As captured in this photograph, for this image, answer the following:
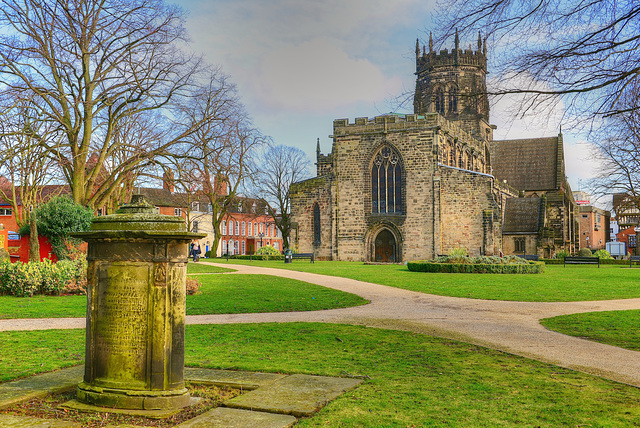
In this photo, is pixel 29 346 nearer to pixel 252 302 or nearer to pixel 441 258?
pixel 252 302

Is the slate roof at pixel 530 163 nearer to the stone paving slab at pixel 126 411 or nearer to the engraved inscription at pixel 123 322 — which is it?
the engraved inscription at pixel 123 322

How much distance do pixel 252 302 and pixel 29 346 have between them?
711cm

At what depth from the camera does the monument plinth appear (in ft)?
18.4

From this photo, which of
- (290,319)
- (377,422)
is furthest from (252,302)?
(377,422)

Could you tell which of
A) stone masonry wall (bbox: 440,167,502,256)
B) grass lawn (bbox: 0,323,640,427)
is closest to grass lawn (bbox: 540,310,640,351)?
grass lawn (bbox: 0,323,640,427)

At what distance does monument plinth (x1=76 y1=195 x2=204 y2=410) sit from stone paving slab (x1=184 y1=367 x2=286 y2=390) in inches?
29.0

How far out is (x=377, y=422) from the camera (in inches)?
199

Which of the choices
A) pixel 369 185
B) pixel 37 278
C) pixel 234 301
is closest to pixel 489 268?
pixel 234 301

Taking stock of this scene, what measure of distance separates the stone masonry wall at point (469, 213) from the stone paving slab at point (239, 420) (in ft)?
121

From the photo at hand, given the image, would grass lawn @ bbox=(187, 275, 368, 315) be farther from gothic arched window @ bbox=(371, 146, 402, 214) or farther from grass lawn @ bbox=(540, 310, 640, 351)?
gothic arched window @ bbox=(371, 146, 402, 214)

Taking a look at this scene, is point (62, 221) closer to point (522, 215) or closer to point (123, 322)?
point (123, 322)

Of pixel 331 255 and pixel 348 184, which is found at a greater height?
pixel 348 184

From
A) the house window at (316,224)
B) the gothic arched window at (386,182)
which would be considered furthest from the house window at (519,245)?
the house window at (316,224)

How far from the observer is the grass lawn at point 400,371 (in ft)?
17.3
